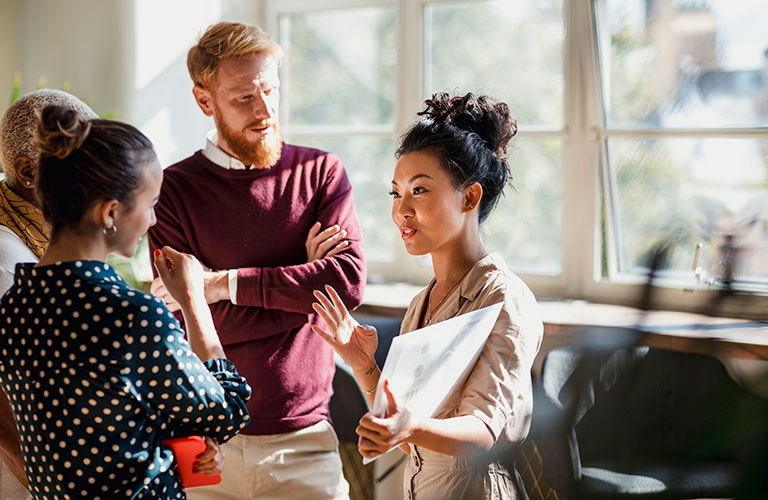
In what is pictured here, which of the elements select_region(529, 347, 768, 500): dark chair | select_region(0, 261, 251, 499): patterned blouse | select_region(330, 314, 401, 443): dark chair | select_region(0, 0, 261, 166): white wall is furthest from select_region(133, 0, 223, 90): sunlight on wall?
select_region(529, 347, 768, 500): dark chair

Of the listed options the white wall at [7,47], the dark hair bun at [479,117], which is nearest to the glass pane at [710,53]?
the dark hair bun at [479,117]

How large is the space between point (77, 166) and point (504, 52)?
8.14 ft

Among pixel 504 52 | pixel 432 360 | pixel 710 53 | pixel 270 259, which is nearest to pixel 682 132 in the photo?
pixel 504 52

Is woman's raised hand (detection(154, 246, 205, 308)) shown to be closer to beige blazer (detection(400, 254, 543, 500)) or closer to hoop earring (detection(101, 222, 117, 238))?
hoop earring (detection(101, 222, 117, 238))

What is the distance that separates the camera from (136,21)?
3.42 metres

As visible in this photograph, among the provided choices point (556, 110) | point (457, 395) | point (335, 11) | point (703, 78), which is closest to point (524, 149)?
point (556, 110)

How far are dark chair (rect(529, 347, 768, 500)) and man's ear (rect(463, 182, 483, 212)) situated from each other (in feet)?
3.88

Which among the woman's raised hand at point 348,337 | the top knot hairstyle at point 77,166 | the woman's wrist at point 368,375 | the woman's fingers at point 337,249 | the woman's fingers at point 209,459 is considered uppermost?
the top knot hairstyle at point 77,166

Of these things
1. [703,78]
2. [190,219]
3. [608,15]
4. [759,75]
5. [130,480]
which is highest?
[608,15]

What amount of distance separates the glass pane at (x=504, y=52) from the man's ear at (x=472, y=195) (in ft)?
5.82

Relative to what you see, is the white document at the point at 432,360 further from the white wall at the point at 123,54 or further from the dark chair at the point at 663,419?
the white wall at the point at 123,54

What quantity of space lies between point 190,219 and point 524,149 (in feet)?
5.70

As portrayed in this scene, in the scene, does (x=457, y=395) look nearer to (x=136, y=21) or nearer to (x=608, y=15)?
(x=608, y=15)

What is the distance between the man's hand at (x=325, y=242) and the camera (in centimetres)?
199
